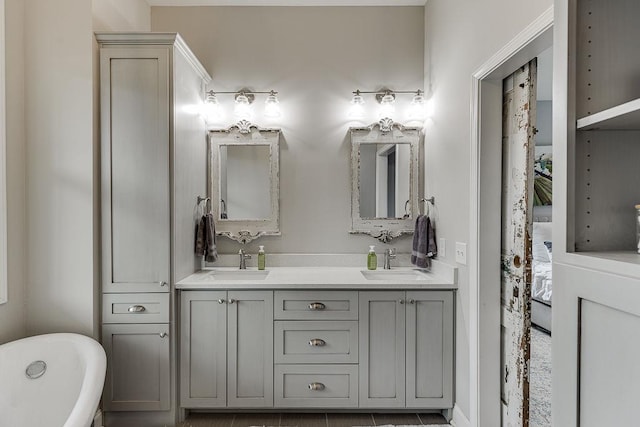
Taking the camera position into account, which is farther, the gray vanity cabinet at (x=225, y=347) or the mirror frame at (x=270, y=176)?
the mirror frame at (x=270, y=176)

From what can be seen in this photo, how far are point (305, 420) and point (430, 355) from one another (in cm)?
90

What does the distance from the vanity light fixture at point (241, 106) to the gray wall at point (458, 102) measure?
3.86ft

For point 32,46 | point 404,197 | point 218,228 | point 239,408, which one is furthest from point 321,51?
point 239,408

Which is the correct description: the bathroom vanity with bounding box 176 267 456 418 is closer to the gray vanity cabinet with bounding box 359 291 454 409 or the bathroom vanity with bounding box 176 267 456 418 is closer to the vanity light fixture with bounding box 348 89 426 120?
the gray vanity cabinet with bounding box 359 291 454 409

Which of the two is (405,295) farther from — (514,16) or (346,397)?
(514,16)

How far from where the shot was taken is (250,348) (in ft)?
8.71

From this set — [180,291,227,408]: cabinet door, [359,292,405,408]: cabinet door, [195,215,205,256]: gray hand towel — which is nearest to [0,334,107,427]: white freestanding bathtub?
[180,291,227,408]: cabinet door

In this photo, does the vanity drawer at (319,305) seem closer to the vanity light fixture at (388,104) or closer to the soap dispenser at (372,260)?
the soap dispenser at (372,260)

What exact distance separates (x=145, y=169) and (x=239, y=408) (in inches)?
63.2

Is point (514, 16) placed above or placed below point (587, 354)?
above

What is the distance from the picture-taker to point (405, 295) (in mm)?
2668

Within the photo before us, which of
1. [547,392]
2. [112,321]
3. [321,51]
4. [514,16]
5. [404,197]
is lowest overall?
[547,392]

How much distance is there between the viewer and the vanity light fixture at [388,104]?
3205mm

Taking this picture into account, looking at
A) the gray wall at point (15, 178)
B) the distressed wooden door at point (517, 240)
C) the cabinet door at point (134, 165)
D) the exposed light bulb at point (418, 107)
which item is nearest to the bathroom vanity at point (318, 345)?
the cabinet door at point (134, 165)
